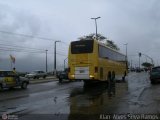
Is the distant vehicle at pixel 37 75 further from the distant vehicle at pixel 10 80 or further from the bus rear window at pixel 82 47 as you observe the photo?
the bus rear window at pixel 82 47

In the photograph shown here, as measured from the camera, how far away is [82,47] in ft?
92.6

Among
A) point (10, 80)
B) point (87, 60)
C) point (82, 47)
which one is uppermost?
point (82, 47)

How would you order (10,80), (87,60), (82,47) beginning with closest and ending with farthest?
1. (87,60)
2. (82,47)
3. (10,80)

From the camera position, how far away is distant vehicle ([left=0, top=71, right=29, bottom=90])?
90.4 feet

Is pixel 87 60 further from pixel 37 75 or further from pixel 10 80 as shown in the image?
pixel 37 75

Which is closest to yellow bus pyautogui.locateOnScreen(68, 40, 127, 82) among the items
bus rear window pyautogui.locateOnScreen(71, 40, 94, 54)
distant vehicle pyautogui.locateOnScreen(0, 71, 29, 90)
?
bus rear window pyautogui.locateOnScreen(71, 40, 94, 54)

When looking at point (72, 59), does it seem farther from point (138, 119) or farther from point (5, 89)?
point (138, 119)

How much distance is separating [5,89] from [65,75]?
14.4m

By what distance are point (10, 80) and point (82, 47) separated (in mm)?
6319

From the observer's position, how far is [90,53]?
27.7 m

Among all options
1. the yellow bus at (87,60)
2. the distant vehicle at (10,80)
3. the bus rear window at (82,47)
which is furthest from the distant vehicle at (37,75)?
the bus rear window at (82,47)

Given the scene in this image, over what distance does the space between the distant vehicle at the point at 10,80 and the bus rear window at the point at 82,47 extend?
5.16 m

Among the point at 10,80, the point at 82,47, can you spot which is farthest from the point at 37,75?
the point at 82,47

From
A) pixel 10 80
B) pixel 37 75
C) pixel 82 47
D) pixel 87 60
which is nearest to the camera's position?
pixel 87 60
